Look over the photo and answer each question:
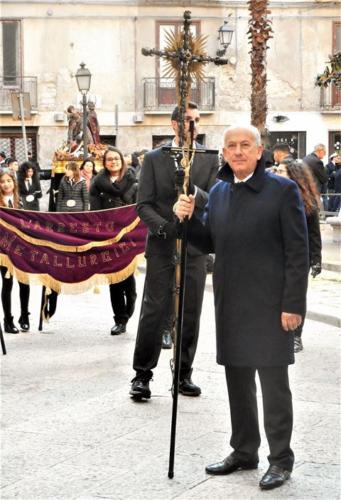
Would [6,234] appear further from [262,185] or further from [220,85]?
[220,85]

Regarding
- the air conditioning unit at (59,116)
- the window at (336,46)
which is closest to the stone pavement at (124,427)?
the air conditioning unit at (59,116)

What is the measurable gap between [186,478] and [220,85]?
117ft

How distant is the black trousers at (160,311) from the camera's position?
8016mm

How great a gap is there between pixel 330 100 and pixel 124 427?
116 ft

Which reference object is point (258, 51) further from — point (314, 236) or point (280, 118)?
point (280, 118)

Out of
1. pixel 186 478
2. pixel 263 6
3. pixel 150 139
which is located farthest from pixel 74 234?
pixel 150 139

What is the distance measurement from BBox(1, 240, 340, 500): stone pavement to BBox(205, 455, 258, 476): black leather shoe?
4 centimetres

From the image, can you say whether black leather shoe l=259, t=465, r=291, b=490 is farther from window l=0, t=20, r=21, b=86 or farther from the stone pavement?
window l=0, t=20, r=21, b=86

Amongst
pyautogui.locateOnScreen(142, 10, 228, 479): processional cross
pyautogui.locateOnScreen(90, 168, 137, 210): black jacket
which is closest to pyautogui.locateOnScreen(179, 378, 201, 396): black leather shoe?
pyautogui.locateOnScreen(142, 10, 228, 479): processional cross

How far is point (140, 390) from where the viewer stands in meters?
7.98

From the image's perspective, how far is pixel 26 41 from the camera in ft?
132

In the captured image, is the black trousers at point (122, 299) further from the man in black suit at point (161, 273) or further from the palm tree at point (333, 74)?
the palm tree at point (333, 74)

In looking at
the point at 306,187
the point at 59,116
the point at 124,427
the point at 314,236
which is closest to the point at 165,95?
the point at 59,116

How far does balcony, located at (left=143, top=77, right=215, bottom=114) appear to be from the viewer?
134 ft
